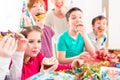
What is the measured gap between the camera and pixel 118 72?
1.77 ft

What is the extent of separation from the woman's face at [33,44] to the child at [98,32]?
29cm

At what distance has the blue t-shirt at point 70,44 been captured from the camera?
2.59 feet

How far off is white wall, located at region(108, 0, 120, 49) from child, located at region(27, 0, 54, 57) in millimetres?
390

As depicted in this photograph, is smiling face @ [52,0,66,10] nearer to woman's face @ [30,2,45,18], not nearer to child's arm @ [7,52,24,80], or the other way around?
woman's face @ [30,2,45,18]

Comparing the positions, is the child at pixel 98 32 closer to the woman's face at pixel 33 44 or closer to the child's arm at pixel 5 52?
the woman's face at pixel 33 44

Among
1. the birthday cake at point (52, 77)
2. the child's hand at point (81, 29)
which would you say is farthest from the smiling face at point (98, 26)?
the birthday cake at point (52, 77)

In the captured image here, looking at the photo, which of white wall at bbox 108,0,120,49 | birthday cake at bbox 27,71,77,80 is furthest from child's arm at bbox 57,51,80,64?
white wall at bbox 108,0,120,49

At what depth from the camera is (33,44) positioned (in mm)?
625

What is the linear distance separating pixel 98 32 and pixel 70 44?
6.1 inches

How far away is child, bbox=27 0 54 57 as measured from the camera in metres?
0.69

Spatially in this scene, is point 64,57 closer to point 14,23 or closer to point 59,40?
point 59,40

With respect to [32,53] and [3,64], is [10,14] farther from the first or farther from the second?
[3,64]

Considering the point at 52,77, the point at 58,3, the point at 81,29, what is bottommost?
the point at 52,77

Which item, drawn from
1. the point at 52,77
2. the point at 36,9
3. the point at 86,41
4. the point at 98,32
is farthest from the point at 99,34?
the point at 52,77
